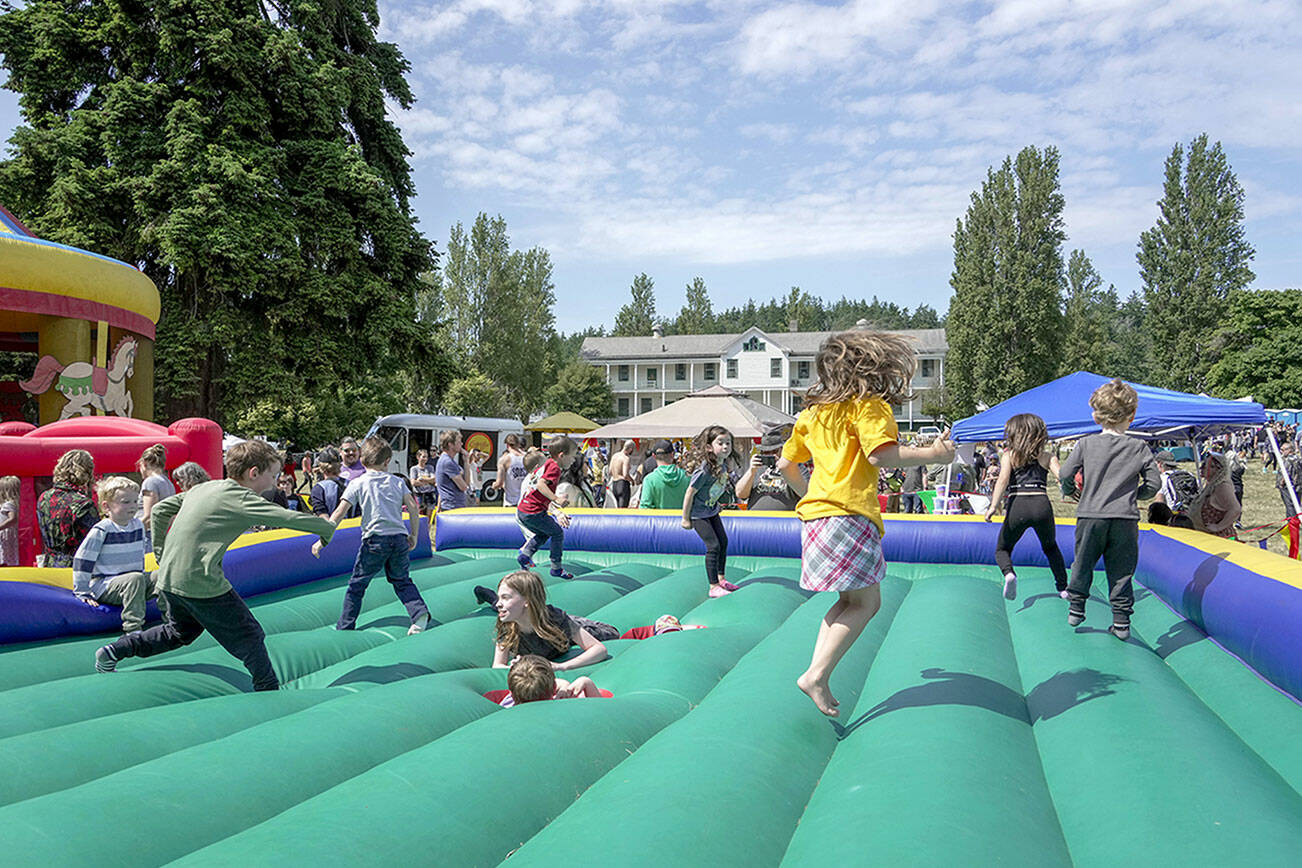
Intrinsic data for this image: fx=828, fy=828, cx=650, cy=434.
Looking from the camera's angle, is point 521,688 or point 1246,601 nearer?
point 521,688

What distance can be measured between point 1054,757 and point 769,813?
1184mm

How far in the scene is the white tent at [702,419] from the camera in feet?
47.4

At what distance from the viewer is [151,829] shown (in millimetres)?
2023

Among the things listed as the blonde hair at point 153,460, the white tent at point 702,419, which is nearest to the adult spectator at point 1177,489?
the white tent at point 702,419

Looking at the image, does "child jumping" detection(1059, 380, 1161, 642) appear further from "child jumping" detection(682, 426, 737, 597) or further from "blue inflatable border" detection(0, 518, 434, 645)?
"blue inflatable border" detection(0, 518, 434, 645)

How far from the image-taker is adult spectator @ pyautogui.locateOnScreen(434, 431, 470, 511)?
28.6ft

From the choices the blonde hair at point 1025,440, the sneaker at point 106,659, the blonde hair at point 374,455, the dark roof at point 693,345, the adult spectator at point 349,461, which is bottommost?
the sneaker at point 106,659

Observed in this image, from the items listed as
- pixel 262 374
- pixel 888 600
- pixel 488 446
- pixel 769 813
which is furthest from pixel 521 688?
pixel 488 446

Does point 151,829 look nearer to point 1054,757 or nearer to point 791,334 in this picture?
point 1054,757

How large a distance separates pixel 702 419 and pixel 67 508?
35.6 feet

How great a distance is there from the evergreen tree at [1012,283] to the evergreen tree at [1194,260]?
25.6 ft

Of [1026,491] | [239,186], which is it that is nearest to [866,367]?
[1026,491]

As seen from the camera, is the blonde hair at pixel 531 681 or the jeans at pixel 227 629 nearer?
the blonde hair at pixel 531 681

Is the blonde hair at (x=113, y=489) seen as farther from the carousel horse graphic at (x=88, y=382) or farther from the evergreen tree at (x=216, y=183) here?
the evergreen tree at (x=216, y=183)
